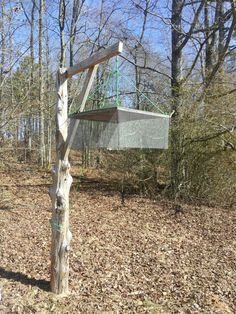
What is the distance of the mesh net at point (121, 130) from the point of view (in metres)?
3.45

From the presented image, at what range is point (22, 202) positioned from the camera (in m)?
7.90

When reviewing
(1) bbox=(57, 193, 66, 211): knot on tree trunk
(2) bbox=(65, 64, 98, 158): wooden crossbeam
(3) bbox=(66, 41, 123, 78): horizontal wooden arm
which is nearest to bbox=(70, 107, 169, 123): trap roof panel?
(2) bbox=(65, 64, 98, 158): wooden crossbeam

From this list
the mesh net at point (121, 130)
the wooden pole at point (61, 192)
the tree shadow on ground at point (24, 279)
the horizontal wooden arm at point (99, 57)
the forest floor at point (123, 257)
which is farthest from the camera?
the tree shadow on ground at point (24, 279)

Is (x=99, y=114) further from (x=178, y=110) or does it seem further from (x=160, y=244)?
(x=178, y=110)

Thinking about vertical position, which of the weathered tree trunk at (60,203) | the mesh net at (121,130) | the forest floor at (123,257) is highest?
the mesh net at (121,130)

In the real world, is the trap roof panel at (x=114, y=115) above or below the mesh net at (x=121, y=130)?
above

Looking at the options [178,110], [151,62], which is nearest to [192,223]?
[178,110]

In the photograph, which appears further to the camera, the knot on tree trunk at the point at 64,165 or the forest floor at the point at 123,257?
the forest floor at the point at 123,257

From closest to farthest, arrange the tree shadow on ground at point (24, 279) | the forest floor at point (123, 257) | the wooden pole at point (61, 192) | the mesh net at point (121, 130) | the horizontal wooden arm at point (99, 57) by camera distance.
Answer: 1. the horizontal wooden arm at point (99, 57)
2. the mesh net at point (121, 130)
3. the wooden pole at point (61, 192)
4. the forest floor at point (123, 257)
5. the tree shadow on ground at point (24, 279)

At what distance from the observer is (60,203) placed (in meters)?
3.77

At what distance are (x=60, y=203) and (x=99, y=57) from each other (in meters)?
1.57

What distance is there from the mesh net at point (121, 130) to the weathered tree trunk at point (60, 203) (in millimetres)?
158

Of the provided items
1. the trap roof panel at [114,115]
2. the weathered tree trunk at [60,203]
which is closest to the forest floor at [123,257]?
the weathered tree trunk at [60,203]

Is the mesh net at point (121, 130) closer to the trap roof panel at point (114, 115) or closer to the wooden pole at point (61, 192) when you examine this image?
the trap roof panel at point (114, 115)
